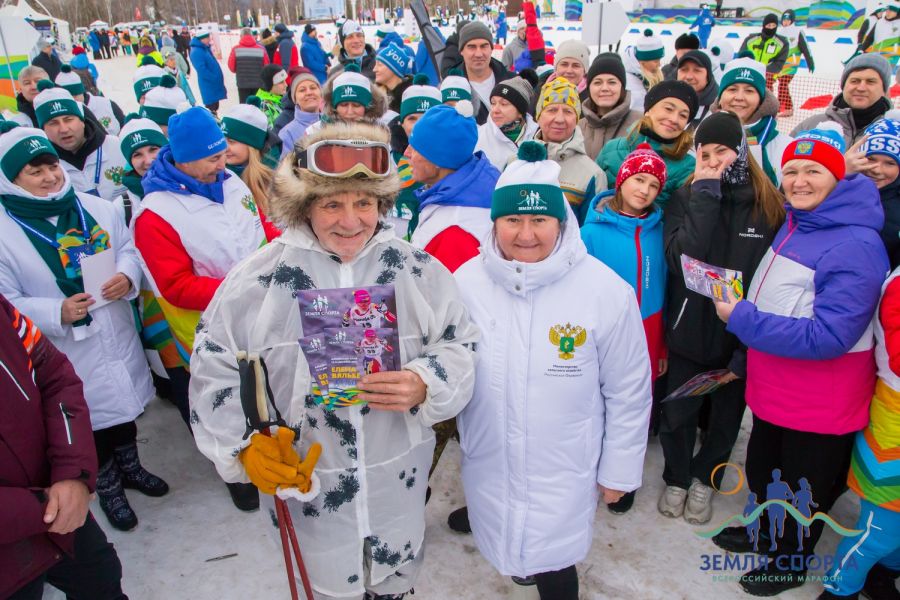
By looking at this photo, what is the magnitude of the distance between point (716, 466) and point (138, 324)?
3.68m

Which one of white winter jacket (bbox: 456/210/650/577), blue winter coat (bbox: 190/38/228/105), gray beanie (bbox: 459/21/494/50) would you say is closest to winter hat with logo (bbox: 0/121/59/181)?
white winter jacket (bbox: 456/210/650/577)

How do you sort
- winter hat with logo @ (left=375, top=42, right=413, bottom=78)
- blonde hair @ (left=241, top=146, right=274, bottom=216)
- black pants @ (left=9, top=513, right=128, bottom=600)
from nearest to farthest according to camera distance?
black pants @ (left=9, top=513, right=128, bottom=600) → blonde hair @ (left=241, top=146, right=274, bottom=216) → winter hat with logo @ (left=375, top=42, right=413, bottom=78)

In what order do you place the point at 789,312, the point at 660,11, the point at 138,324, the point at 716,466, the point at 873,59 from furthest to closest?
the point at 660,11 < the point at 873,59 < the point at 138,324 < the point at 716,466 < the point at 789,312

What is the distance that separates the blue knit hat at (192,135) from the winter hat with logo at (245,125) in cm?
80

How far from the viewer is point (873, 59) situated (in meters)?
4.37

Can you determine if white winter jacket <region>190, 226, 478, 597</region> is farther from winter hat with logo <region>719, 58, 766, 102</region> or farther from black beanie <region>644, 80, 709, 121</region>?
winter hat with logo <region>719, 58, 766, 102</region>

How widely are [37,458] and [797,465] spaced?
3.19m

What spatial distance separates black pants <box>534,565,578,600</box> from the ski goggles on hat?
5.88 feet

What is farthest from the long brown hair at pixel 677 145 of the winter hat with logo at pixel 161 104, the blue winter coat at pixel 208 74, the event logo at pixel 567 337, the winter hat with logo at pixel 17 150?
the blue winter coat at pixel 208 74

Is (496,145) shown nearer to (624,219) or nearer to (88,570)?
(624,219)

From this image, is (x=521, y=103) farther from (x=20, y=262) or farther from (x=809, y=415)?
(x=20, y=262)

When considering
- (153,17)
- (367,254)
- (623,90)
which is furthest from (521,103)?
(153,17)

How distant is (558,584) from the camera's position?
96.5 inches

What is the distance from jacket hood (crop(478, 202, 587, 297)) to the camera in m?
2.10
